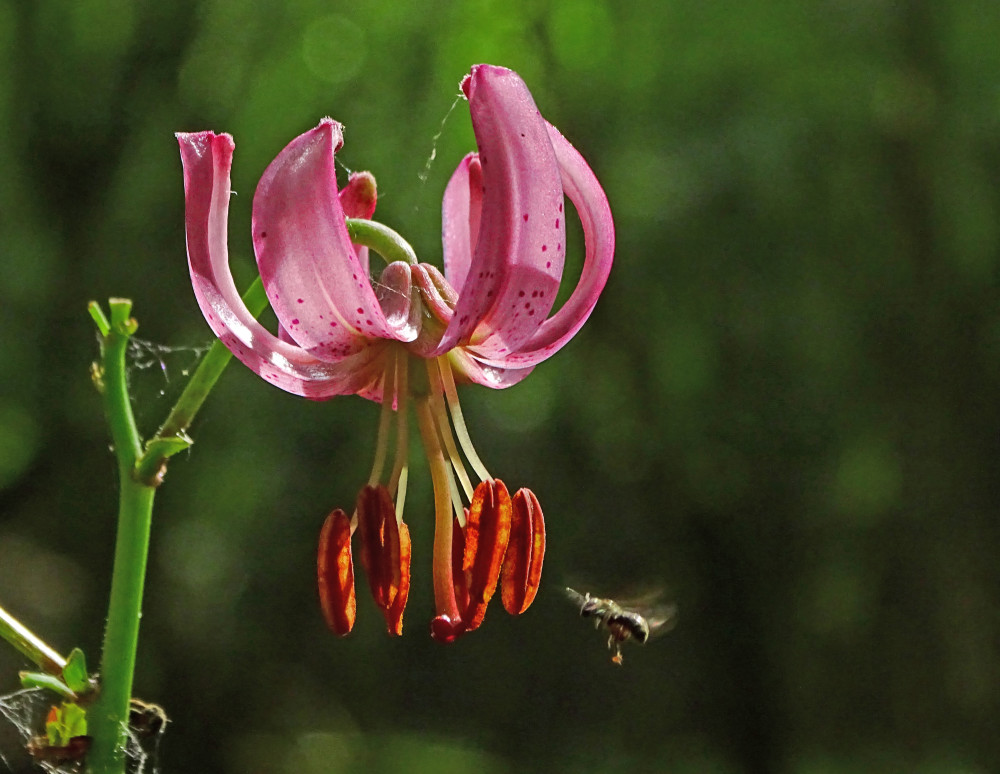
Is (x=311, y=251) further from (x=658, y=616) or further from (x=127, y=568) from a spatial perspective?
(x=658, y=616)

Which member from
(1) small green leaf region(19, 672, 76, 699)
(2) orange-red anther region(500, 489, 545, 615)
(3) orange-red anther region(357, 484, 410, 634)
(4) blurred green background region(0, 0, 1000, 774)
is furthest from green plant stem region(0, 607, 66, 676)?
(4) blurred green background region(0, 0, 1000, 774)

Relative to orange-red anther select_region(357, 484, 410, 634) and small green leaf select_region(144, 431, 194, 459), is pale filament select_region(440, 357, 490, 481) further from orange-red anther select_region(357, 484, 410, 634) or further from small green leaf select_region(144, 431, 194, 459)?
small green leaf select_region(144, 431, 194, 459)

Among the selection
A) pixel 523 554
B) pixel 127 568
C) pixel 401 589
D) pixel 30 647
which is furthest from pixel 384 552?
pixel 30 647

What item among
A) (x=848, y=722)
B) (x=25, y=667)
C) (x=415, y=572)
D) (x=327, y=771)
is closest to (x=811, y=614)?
(x=848, y=722)

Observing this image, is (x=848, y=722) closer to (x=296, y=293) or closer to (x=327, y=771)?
(x=327, y=771)

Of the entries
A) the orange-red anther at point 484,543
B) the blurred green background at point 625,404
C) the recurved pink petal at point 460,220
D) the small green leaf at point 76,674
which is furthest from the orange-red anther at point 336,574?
the blurred green background at point 625,404

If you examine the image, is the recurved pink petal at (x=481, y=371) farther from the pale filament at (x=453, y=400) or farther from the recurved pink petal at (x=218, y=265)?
the recurved pink petal at (x=218, y=265)
